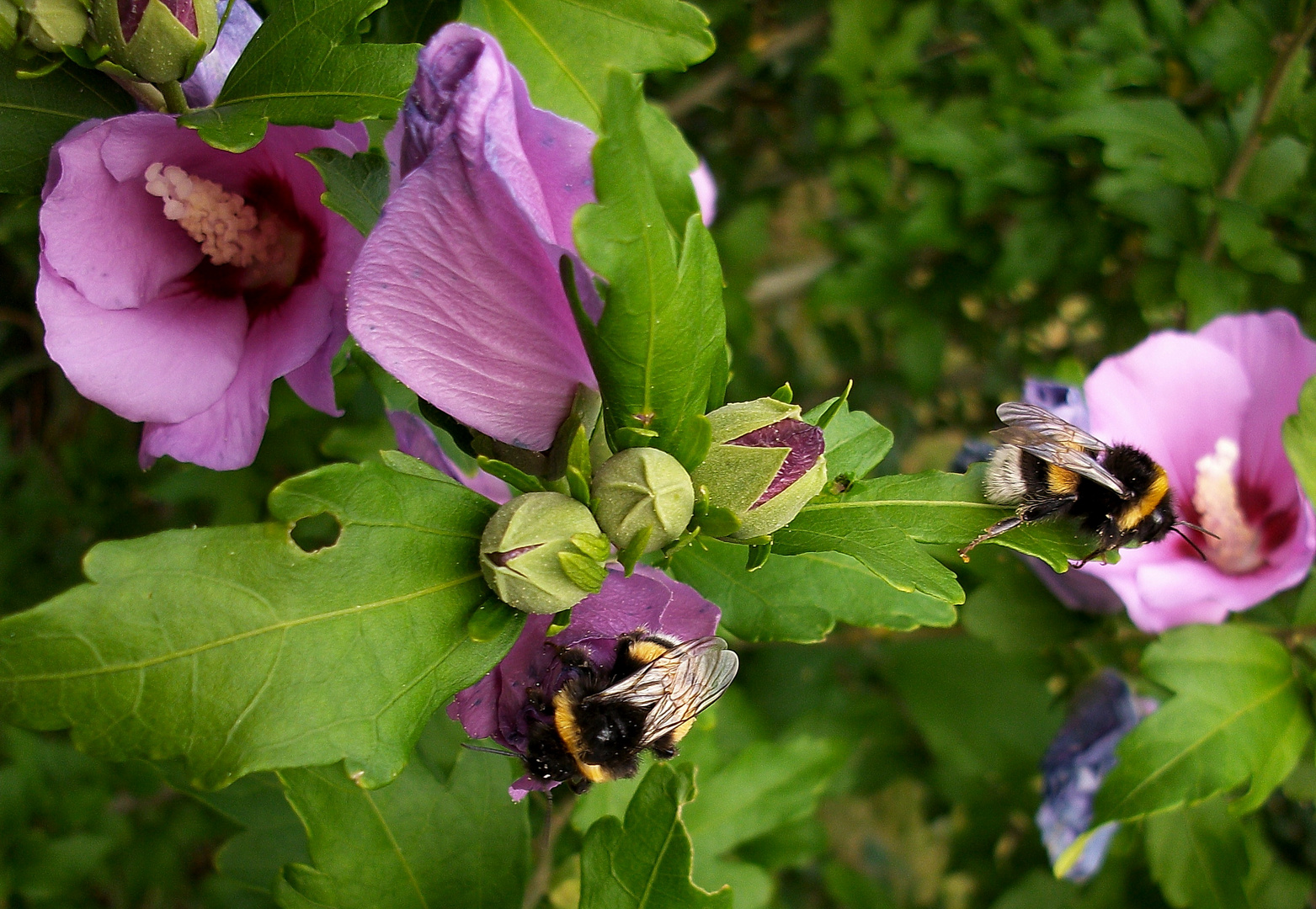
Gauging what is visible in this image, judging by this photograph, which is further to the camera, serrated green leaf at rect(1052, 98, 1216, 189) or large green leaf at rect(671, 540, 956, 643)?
serrated green leaf at rect(1052, 98, 1216, 189)

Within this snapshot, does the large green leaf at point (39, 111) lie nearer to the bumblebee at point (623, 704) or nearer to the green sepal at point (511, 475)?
the green sepal at point (511, 475)

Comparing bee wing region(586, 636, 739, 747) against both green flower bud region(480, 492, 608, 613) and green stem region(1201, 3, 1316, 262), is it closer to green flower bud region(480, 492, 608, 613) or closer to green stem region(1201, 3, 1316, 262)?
green flower bud region(480, 492, 608, 613)

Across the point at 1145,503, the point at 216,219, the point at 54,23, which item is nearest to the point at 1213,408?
the point at 1145,503

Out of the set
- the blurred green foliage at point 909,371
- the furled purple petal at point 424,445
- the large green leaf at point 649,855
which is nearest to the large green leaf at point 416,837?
the blurred green foliage at point 909,371

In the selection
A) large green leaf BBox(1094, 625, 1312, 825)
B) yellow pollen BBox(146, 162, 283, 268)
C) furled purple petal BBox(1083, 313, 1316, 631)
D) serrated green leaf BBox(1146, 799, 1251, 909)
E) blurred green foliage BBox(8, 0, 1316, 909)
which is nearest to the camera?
yellow pollen BBox(146, 162, 283, 268)

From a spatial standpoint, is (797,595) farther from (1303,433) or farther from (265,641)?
(1303,433)

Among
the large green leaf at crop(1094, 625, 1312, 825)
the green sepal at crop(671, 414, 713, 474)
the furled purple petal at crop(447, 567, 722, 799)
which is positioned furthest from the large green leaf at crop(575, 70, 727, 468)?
the large green leaf at crop(1094, 625, 1312, 825)
